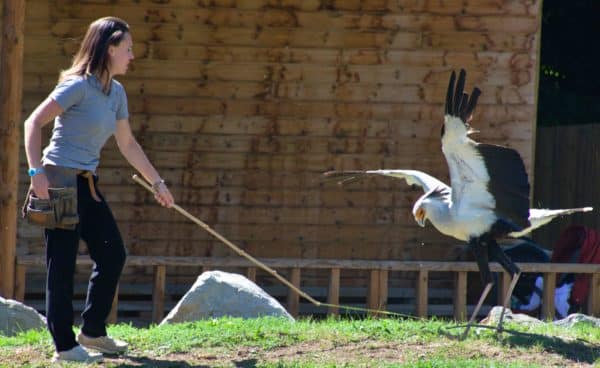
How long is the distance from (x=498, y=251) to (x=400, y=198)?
4.01 meters

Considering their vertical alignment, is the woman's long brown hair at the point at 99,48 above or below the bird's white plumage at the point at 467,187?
above

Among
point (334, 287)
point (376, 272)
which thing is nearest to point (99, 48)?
point (334, 287)

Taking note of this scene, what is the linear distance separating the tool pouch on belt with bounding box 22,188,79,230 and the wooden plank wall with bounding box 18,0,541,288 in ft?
18.3

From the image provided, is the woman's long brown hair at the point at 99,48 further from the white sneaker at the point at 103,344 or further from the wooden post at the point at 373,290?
the wooden post at the point at 373,290

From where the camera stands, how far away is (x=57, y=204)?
5078 millimetres

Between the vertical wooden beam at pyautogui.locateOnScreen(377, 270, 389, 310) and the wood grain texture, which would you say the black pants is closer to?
the vertical wooden beam at pyautogui.locateOnScreen(377, 270, 389, 310)

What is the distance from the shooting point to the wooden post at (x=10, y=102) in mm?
8312

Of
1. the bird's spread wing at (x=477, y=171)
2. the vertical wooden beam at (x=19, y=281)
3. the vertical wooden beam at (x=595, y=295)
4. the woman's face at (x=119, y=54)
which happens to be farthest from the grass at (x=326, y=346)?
the vertical wooden beam at (x=595, y=295)

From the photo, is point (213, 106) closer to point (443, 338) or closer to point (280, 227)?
point (280, 227)

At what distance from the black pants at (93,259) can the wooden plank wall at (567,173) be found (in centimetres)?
889

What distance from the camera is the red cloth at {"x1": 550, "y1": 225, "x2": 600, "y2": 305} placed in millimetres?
10570

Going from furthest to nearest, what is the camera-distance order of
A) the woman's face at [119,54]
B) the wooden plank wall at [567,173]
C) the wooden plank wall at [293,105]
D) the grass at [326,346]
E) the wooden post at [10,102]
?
the wooden plank wall at [567,173]
the wooden plank wall at [293,105]
the wooden post at [10,102]
the grass at [326,346]
the woman's face at [119,54]

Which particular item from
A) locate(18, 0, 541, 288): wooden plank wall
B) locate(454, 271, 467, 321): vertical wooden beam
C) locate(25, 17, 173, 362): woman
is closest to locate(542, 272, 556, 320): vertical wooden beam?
locate(454, 271, 467, 321): vertical wooden beam

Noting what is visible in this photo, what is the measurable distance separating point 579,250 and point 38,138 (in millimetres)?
7704
